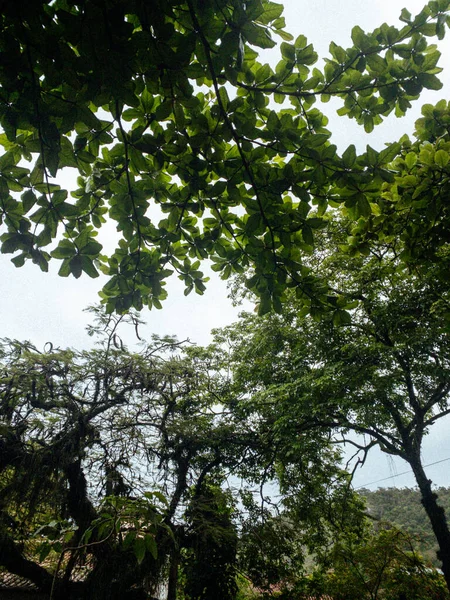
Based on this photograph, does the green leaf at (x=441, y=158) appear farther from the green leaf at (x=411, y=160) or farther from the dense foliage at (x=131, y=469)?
the dense foliage at (x=131, y=469)

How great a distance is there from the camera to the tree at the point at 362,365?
5938mm

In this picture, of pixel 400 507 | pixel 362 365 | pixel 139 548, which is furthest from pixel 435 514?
pixel 139 548

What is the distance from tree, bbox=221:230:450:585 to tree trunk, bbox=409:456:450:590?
0.06ft

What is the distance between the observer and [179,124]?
112 cm

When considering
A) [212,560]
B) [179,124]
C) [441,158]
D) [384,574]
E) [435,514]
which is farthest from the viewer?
[435,514]

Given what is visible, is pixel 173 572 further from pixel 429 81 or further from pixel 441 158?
pixel 429 81

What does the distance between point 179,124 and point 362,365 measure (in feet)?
19.2

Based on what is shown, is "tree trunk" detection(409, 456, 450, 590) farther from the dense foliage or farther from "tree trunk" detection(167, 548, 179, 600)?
"tree trunk" detection(167, 548, 179, 600)

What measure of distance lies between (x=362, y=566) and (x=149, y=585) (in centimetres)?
395

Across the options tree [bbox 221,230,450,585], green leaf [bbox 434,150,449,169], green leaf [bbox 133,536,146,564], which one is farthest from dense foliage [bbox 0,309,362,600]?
green leaf [bbox 434,150,449,169]

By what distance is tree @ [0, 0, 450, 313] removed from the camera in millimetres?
915

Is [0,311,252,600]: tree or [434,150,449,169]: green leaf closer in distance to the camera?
[434,150,449,169]: green leaf

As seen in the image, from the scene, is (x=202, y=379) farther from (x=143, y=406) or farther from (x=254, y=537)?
(x=254, y=537)

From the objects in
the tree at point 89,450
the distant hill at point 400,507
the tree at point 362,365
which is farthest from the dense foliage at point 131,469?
the distant hill at point 400,507
